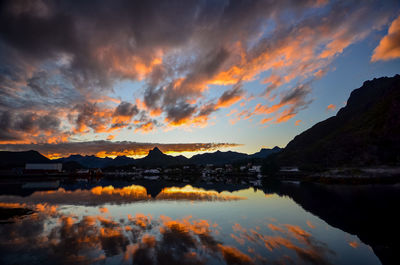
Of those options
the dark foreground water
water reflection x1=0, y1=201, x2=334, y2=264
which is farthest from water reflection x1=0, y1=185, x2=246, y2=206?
water reflection x1=0, y1=201, x2=334, y2=264

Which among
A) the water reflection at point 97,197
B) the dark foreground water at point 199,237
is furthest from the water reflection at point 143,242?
the water reflection at point 97,197

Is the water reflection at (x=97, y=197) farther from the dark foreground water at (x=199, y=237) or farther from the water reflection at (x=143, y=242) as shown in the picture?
the water reflection at (x=143, y=242)

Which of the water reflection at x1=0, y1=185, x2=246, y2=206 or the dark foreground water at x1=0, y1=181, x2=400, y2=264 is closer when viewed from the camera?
the dark foreground water at x1=0, y1=181, x2=400, y2=264

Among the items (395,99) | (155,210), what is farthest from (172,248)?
(395,99)

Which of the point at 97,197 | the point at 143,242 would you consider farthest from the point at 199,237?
the point at 97,197

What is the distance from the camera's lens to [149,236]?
21.9 metres

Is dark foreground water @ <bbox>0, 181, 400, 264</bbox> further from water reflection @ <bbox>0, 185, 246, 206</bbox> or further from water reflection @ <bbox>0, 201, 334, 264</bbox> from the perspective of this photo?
water reflection @ <bbox>0, 185, 246, 206</bbox>

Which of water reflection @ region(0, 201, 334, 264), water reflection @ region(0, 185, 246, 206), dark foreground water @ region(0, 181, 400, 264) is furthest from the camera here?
water reflection @ region(0, 185, 246, 206)

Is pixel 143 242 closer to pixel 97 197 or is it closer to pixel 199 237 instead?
pixel 199 237

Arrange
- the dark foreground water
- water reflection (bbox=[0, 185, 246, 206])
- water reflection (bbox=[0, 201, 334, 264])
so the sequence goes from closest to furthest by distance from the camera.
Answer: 1. water reflection (bbox=[0, 201, 334, 264])
2. the dark foreground water
3. water reflection (bbox=[0, 185, 246, 206])

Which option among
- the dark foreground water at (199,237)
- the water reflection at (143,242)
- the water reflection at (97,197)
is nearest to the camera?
the water reflection at (143,242)

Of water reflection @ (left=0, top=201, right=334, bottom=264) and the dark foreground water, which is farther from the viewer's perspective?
the dark foreground water

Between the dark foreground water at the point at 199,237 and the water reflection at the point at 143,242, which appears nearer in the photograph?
the water reflection at the point at 143,242

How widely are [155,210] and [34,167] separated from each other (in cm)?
14821
